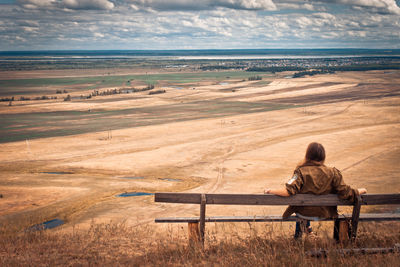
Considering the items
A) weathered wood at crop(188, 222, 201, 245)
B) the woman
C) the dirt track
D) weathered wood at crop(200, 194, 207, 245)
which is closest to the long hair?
the woman

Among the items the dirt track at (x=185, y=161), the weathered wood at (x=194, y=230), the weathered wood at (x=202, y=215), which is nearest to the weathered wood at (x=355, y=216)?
the weathered wood at (x=202, y=215)

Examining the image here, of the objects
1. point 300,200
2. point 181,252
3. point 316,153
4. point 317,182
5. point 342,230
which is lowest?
point 181,252

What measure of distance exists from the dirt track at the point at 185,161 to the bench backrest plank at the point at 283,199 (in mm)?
9309

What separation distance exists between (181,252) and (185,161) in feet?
67.0

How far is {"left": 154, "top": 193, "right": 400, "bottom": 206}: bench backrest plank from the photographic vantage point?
6.08 metres

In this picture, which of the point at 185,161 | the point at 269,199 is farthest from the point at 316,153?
the point at 185,161

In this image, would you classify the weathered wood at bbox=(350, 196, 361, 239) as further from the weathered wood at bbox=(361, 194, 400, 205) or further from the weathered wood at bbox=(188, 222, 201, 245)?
the weathered wood at bbox=(188, 222, 201, 245)

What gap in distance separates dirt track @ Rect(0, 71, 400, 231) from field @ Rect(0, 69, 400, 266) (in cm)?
9

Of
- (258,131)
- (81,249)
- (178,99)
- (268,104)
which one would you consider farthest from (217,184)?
(178,99)

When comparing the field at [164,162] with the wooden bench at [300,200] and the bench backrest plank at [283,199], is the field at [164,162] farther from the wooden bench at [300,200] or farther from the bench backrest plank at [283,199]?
the bench backrest plank at [283,199]

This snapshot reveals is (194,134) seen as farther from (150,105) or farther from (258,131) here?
(150,105)

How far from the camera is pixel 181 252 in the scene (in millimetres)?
6777

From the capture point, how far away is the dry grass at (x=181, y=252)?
6.05 metres

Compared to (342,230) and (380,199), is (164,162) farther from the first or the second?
(380,199)
